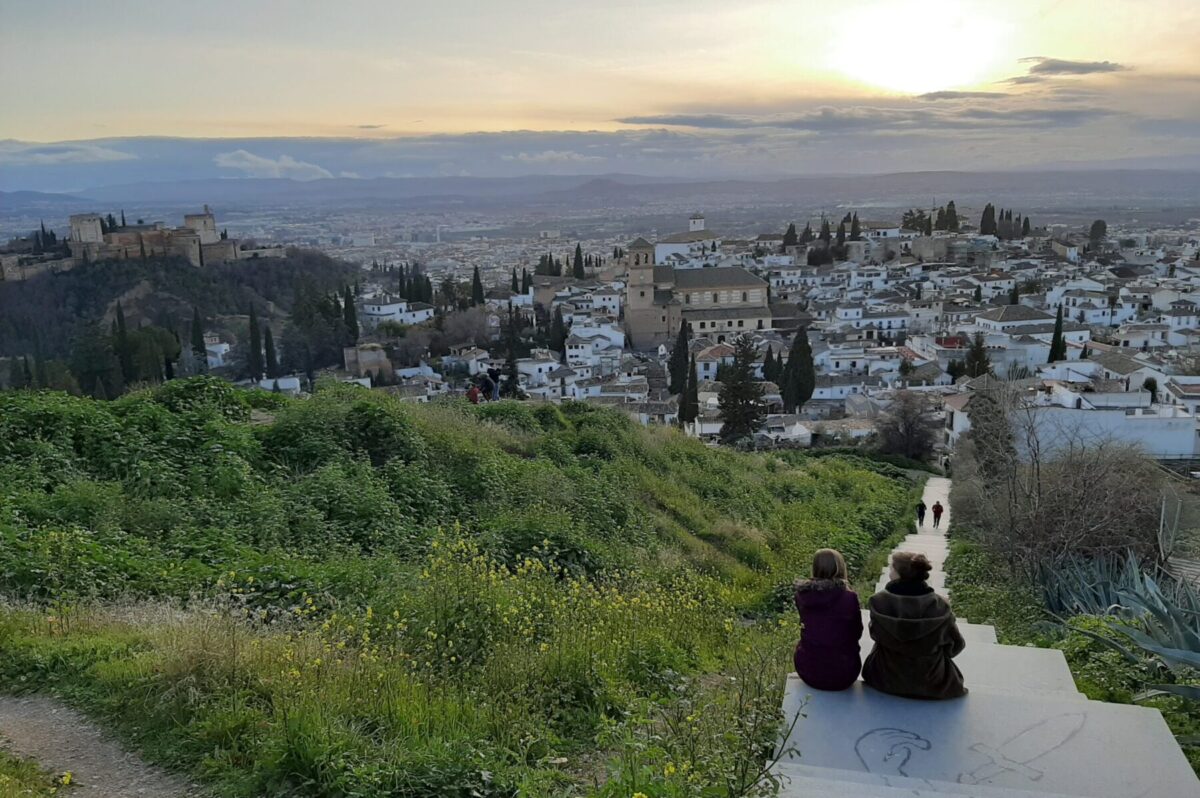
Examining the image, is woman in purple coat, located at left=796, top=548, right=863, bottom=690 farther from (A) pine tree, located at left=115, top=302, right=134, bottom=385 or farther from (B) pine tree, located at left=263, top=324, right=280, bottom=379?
(B) pine tree, located at left=263, top=324, right=280, bottom=379

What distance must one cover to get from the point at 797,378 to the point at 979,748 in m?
43.3

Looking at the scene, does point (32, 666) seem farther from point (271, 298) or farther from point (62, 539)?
point (271, 298)

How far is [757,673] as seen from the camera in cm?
465

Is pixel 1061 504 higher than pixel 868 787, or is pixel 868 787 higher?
pixel 868 787

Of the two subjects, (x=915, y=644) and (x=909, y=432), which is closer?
(x=915, y=644)

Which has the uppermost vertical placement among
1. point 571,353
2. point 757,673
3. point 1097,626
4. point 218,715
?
point 218,715

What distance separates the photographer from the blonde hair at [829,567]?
4.24 m

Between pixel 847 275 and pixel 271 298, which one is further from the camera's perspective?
pixel 847 275

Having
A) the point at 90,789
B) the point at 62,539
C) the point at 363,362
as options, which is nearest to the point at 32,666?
the point at 90,789

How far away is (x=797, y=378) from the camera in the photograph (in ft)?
151

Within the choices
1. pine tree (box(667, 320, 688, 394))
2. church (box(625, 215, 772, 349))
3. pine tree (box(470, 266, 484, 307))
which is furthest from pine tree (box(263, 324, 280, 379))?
church (box(625, 215, 772, 349))

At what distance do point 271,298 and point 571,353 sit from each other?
34329 mm

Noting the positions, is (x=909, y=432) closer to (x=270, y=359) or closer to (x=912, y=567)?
(x=912, y=567)

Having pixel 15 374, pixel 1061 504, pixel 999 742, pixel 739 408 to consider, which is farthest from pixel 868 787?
pixel 15 374
